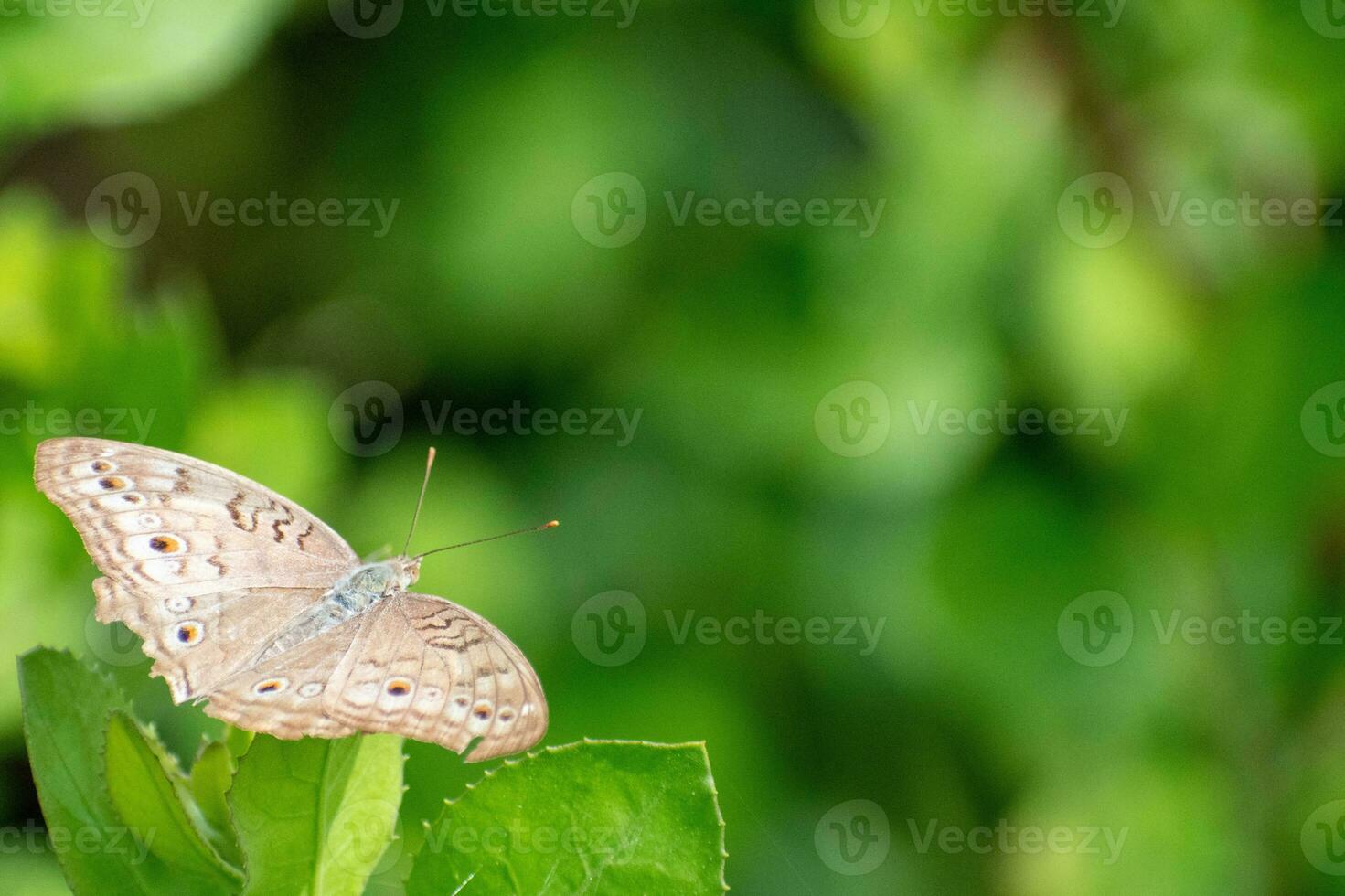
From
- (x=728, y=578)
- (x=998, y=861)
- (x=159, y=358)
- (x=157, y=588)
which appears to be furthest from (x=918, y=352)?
(x=157, y=588)

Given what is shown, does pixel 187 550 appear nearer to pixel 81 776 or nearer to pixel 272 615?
pixel 272 615

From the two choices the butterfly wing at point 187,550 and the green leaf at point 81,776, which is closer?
the green leaf at point 81,776

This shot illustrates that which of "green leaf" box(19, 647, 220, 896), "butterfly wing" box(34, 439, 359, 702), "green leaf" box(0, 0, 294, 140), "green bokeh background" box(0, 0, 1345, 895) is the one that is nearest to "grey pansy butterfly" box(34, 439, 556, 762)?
"butterfly wing" box(34, 439, 359, 702)

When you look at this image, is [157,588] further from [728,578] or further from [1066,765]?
[1066,765]

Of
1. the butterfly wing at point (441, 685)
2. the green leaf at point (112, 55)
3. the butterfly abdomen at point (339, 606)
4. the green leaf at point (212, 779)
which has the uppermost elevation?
the green leaf at point (112, 55)

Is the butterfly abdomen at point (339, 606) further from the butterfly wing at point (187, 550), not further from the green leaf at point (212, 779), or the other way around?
the green leaf at point (212, 779)

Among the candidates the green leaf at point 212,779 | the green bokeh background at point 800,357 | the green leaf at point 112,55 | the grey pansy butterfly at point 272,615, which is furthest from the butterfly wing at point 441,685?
the green leaf at point 112,55
